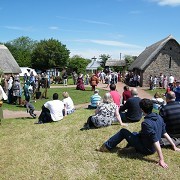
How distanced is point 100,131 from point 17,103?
11069mm

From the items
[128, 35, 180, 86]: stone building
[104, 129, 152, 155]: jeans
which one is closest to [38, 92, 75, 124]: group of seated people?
[104, 129, 152, 155]: jeans

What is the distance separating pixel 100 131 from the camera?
920cm

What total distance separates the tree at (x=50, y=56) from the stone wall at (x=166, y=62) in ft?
128

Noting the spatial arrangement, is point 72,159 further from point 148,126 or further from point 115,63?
point 115,63

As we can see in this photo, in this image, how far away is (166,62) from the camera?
121 ft

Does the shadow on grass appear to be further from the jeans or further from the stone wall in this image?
the stone wall

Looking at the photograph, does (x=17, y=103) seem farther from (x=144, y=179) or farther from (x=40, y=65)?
(x=40, y=65)

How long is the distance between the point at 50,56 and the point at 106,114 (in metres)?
65.9

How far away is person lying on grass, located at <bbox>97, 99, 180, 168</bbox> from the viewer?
6.59 m

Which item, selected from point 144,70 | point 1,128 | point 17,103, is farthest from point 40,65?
point 1,128

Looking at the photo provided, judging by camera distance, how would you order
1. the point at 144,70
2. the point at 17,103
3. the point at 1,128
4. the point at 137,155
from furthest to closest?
the point at 144,70 < the point at 17,103 < the point at 1,128 < the point at 137,155

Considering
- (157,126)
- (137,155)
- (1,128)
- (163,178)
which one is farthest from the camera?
(1,128)

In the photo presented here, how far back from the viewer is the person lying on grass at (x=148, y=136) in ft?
21.6

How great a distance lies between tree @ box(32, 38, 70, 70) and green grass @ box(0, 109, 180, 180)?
209ft
